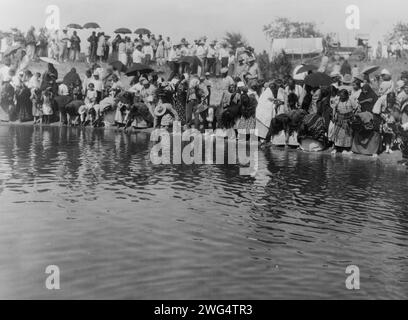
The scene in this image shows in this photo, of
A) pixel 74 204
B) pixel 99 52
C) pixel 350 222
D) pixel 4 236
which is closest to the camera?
pixel 4 236

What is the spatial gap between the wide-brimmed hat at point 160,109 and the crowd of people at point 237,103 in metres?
0.03

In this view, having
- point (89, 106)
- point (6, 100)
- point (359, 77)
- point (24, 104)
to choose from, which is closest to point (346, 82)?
point (359, 77)

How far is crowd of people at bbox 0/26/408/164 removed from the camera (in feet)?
59.7

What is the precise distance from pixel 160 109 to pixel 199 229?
13.9 metres

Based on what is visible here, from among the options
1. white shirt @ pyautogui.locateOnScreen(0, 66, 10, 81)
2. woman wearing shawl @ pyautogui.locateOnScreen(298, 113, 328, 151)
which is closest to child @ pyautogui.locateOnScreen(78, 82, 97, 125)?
white shirt @ pyautogui.locateOnScreen(0, 66, 10, 81)

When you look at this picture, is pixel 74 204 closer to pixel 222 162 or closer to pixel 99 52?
pixel 222 162

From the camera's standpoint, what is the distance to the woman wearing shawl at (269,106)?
66.2 feet

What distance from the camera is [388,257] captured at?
8633mm

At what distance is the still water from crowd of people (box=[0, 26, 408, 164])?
2.32 meters

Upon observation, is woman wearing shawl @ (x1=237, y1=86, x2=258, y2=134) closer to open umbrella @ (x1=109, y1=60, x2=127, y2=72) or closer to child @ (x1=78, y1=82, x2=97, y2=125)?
child @ (x1=78, y1=82, x2=97, y2=125)
